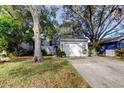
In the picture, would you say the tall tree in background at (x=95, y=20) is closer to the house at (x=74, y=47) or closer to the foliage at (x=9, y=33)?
the house at (x=74, y=47)

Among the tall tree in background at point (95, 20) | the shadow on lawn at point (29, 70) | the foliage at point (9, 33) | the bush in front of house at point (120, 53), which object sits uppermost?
the tall tree in background at point (95, 20)

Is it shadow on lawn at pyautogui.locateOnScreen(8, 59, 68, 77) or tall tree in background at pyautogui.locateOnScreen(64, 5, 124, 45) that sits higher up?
tall tree in background at pyautogui.locateOnScreen(64, 5, 124, 45)

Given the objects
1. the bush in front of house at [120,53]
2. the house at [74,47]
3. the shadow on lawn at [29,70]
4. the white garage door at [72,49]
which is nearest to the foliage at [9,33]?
the house at [74,47]

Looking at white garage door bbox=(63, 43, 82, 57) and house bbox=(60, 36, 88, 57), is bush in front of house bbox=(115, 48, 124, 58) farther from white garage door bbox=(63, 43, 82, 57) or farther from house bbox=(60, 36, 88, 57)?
white garage door bbox=(63, 43, 82, 57)

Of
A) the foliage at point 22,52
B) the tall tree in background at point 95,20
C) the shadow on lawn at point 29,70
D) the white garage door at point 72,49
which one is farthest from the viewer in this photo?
the tall tree in background at point 95,20

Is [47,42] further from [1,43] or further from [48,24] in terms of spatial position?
[1,43]

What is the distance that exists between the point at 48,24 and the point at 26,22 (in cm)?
283

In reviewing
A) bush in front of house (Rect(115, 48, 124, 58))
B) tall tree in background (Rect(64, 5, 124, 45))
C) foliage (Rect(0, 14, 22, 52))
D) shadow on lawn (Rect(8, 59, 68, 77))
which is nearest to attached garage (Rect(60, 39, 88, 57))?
tall tree in background (Rect(64, 5, 124, 45))

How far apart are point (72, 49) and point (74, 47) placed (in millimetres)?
318

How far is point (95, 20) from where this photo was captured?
21.7m

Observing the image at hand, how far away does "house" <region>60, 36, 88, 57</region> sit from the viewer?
19069mm

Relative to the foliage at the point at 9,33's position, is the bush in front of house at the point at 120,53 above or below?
below

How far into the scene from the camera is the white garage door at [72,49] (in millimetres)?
18984
